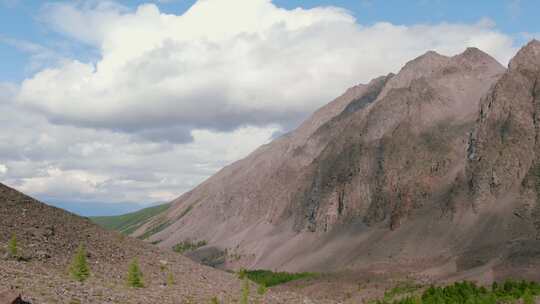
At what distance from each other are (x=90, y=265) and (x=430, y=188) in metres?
108

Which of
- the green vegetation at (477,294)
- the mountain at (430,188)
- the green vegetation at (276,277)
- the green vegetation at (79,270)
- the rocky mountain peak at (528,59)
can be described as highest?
the rocky mountain peak at (528,59)

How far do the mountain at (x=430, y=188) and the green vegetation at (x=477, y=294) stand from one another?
10.5 metres

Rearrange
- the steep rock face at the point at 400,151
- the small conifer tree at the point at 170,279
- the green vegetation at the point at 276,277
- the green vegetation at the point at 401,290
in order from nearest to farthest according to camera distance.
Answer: the small conifer tree at the point at 170,279, the green vegetation at the point at 401,290, the green vegetation at the point at 276,277, the steep rock face at the point at 400,151

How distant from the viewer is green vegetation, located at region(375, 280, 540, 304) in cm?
7350

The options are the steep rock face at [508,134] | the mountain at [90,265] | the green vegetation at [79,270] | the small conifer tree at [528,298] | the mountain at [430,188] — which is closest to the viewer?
the mountain at [90,265]

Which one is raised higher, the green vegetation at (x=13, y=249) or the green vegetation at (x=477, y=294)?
the green vegetation at (x=13, y=249)

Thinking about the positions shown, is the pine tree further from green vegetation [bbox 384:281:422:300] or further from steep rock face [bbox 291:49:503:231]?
steep rock face [bbox 291:49:503:231]

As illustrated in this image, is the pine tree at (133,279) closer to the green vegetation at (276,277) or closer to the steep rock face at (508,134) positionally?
the green vegetation at (276,277)

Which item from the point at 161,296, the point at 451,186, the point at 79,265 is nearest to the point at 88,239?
the point at 79,265

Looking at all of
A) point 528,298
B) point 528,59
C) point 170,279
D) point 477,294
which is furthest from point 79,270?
point 528,59

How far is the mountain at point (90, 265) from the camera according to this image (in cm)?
3347

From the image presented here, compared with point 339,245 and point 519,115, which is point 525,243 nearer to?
point 519,115

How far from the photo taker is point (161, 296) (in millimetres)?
38594

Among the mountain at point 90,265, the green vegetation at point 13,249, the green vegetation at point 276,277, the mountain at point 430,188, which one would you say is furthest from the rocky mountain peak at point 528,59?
the green vegetation at point 13,249
